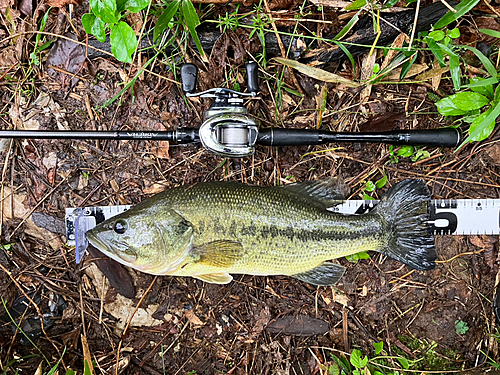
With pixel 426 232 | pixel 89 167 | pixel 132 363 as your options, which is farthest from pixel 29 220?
pixel 426 232

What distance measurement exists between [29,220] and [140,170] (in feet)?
4.10

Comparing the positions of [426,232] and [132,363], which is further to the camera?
[132,363]

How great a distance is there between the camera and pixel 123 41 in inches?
102

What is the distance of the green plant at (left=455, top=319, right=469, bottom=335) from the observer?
344 centimetres

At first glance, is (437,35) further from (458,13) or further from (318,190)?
(318,190)

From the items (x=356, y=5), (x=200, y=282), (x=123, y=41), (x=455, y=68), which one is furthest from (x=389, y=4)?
(x=200, y=282)

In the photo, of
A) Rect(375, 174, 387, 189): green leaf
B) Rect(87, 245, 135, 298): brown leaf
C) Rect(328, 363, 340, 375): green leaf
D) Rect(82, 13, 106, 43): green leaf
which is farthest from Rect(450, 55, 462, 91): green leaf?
Rect(87, 245, 135, 298): brown leaf

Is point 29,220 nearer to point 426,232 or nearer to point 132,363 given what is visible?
point 132,363

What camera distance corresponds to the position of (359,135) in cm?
306

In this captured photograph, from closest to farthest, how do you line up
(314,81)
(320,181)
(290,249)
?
(290,249), (320,181), (314,81)

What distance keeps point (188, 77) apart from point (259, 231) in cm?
149

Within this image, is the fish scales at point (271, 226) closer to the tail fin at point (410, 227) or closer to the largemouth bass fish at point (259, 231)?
the largemouth bass fish at point (259, 231)

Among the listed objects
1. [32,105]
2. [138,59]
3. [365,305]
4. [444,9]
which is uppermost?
[444,9]

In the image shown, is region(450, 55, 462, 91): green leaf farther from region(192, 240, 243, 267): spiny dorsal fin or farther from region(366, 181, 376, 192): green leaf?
region(192, 240, 243, 267): spiny dorsal fin
